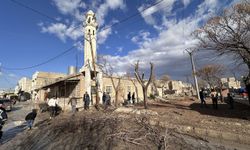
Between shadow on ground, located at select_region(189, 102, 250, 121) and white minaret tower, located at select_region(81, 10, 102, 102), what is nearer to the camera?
shadow on ground, located at select_region(189, 102, 250, 121)

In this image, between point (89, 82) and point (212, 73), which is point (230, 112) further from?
point (212, 73)

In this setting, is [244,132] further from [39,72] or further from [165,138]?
[39,72]

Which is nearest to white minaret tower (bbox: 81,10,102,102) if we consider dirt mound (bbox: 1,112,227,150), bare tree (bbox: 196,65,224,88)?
dirt mound (bbox: 1,112,227,150)

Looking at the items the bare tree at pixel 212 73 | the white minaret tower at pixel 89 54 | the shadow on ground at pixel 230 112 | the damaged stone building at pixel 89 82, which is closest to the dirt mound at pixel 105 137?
the shadow on ground at pixel 230 112

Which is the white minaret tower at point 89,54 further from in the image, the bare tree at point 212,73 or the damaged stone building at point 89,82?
the bare tree at point 212,73

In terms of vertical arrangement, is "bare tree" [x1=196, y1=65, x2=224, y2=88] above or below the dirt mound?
above

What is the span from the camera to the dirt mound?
21.2 feet

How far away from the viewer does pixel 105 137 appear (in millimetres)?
7000

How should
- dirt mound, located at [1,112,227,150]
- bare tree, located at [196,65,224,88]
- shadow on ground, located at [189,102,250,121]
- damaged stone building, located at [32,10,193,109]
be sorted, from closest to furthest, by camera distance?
dirt mound, located at [1,112,227,150] → shadow on ground, located at [189,102,250,121] → damaged stone building, located at [32,10,193,109] → bare tree, located at [196,65,224,88]

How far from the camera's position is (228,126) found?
855 cm

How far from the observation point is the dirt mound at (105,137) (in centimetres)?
645

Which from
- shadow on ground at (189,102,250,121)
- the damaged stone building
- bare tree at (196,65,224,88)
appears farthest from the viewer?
bare tree at (196,65,224,88)


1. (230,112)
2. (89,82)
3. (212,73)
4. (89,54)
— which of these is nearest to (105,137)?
(230,112)

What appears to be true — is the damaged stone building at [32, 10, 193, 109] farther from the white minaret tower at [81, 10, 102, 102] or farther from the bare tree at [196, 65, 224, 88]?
the bare tree at [196, 65, 224, 88]
